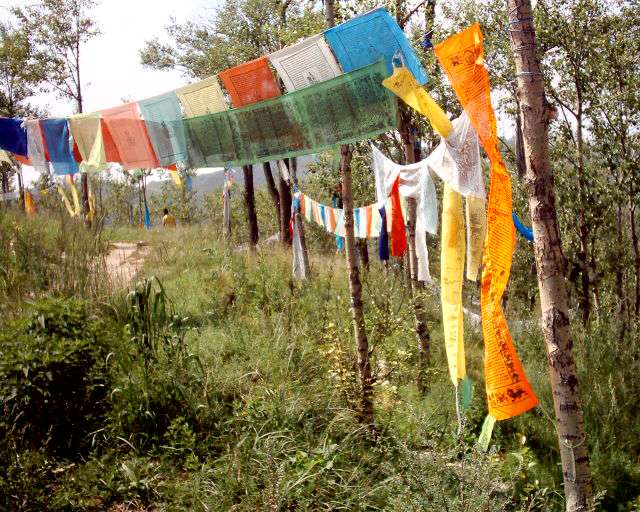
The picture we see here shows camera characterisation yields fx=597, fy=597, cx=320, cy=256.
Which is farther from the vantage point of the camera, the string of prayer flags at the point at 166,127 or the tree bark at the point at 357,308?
the string of prayer flags at the point at 166,127

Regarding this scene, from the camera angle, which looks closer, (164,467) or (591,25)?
(164,467)

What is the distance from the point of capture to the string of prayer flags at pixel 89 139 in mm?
7016

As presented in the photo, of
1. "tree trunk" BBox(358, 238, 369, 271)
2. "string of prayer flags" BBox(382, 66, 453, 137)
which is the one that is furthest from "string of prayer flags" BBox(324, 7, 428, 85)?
"tree trunk" BBox(358, 238, 369, 271)

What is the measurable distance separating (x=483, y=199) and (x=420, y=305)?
227 centimetres

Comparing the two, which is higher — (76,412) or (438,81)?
(438,81)

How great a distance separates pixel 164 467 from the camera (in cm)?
372

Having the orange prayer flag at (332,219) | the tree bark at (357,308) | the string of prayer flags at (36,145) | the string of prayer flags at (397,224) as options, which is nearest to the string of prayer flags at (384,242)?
the string of prayer flags at (397,224)

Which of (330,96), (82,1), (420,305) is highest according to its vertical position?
(82,1)

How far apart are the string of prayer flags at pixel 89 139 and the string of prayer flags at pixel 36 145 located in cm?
68

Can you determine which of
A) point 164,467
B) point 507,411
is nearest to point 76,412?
point 164,467

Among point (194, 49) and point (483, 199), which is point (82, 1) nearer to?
point (194, 49)

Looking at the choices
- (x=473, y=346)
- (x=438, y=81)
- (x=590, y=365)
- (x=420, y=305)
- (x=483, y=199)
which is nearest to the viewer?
(x=483, y=199)

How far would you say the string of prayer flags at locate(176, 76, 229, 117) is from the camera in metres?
5.42

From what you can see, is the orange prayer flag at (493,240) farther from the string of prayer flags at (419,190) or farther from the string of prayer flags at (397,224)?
the string of prayer flags at (397,224)
